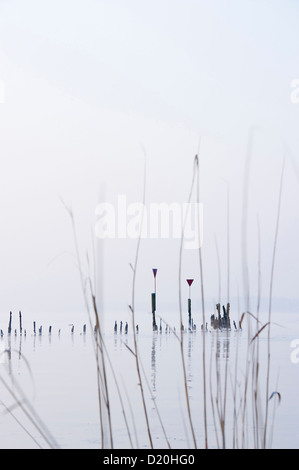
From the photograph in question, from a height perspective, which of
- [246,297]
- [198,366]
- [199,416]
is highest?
[246,297]

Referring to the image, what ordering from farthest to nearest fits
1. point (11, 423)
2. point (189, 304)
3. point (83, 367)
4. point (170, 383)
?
point (189, 304) → point (83, 367) → point (170, 383) → point (11, 423)

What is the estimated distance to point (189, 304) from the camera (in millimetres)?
18875

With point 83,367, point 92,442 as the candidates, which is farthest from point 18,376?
point 92,442

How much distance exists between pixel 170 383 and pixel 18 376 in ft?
7.14

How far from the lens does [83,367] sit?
1198 cm

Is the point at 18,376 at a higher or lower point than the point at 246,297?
lower
